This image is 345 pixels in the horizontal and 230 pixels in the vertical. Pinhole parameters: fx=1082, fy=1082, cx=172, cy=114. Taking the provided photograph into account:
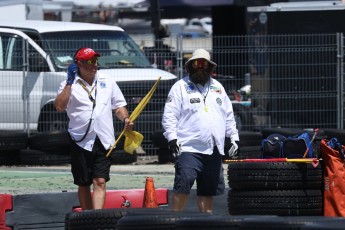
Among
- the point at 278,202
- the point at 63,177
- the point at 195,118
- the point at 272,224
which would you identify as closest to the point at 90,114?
the point at 195,118

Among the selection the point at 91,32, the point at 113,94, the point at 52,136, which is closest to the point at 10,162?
the point at 52,136

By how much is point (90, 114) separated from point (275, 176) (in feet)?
6.01

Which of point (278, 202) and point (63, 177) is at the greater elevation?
point (278, 202)

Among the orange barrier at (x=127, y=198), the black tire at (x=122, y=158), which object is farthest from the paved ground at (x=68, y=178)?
the orange barrier at (x=127, y=198)

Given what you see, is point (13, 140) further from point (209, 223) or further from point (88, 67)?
point (209, 223)

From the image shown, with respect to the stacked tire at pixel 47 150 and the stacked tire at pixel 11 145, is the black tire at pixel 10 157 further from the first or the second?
the stacked tire at pixel 47 150

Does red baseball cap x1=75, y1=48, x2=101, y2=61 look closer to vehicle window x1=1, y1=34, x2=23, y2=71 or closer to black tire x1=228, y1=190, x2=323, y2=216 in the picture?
black tire x1=228, y1=190, x2=323, y2=216

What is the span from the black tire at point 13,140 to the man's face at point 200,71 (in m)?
6.60

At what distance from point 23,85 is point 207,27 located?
33085 millimetres

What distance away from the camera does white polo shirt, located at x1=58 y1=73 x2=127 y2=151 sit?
1003 centimetres

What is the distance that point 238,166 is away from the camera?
1032 cm

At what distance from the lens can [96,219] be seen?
27.1ft

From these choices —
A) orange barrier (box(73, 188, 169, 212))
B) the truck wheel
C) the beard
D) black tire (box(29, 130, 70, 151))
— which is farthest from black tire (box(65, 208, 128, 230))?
the truck wheel

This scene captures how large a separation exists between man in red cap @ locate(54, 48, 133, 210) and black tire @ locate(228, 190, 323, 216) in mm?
1309
